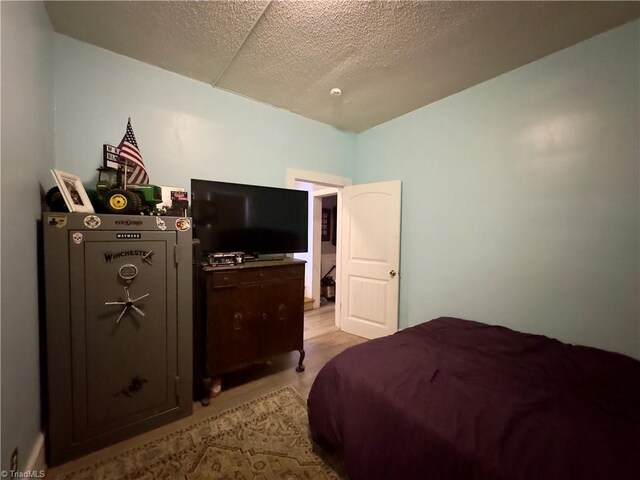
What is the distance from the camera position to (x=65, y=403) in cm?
137

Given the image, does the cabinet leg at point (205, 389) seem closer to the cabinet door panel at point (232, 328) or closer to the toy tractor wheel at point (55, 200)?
the cabinet door panel at point (232, 328)

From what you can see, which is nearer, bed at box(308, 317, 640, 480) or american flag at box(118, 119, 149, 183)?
bed at box(308, 317, 640, 480)

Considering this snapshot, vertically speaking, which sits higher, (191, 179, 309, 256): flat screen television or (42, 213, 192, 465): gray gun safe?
(191, 179, 309, 256): flat screen television

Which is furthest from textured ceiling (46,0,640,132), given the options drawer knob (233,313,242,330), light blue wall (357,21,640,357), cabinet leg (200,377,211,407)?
cabinet leg (200,377,211,407)

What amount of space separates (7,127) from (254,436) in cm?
199

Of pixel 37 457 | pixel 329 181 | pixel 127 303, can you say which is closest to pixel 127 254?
pixel 127 303

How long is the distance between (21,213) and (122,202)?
0.46 m

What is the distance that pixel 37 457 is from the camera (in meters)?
1.26

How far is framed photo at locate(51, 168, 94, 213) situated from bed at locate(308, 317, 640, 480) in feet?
5.69

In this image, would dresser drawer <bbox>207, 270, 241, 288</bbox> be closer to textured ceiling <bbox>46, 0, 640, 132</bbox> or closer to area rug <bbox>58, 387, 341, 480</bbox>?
area rug <bbox>58, 387, 341, 480</bbox>

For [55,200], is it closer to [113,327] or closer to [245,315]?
[113,327]

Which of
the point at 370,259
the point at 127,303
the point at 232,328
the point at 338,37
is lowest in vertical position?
the point at 232,328

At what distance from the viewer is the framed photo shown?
1384mm

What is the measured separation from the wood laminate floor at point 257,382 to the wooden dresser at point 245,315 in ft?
0.46
